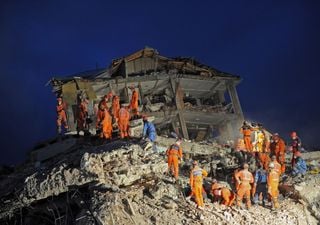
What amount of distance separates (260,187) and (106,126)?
6.57m

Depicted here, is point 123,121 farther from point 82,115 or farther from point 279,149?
point 279,149

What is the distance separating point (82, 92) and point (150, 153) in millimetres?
11882

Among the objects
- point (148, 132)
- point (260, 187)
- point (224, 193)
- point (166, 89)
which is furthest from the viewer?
point (166, 89)

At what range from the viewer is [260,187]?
1538cm

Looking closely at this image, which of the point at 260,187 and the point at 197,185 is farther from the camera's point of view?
the point at 260,187

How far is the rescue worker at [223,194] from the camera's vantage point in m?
13.5

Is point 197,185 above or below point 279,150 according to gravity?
above

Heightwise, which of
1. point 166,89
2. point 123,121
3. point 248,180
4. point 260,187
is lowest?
point 260,187

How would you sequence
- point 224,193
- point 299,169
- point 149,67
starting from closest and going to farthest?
point 224,193 → point 299,169 → point 149,67

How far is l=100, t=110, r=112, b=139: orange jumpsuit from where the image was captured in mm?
17688

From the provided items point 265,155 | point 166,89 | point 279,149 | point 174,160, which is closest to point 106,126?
point 174,160

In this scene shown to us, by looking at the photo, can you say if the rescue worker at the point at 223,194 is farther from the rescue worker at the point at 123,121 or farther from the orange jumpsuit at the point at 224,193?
the rescue worker at the point at 123,121

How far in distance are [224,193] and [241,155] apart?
6209mm

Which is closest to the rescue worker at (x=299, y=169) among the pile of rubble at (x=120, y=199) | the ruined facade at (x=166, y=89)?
the pile of rubble at (x=120, y=199)
